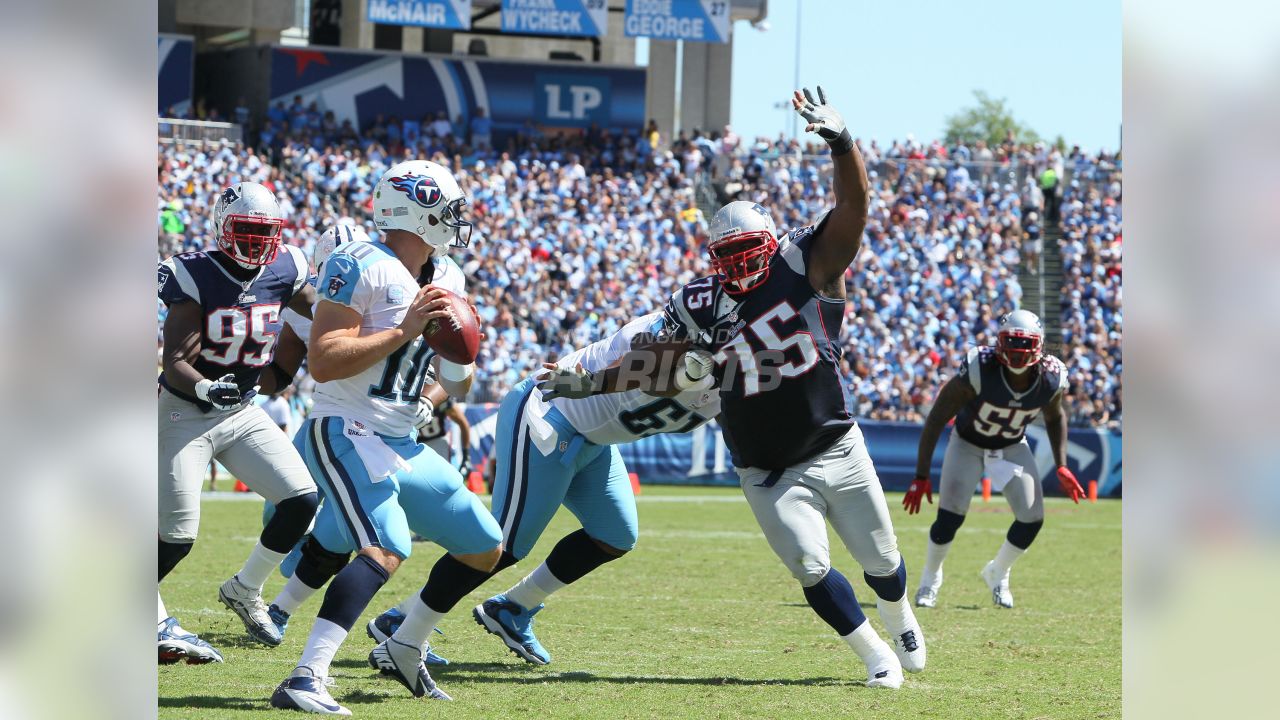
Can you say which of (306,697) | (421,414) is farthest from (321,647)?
(421,414)

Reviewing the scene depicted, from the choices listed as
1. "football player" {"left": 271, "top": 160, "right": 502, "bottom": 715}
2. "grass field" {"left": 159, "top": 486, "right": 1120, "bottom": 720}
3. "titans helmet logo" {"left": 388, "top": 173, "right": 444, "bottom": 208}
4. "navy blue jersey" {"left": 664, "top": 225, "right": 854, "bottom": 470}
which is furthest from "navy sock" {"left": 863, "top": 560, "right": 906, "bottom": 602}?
"titans helmet logo" {"left": 388, "top": 173, "right": 444, "bottom": 208}

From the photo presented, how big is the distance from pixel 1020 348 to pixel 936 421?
0.74 m

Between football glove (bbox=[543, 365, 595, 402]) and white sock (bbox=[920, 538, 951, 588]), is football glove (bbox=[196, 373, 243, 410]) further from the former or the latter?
white sock (bbox=[920, 538, 951, 588])

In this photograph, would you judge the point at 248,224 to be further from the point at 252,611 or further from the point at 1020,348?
the point at 1020,348

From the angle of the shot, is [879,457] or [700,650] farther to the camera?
[879,457]

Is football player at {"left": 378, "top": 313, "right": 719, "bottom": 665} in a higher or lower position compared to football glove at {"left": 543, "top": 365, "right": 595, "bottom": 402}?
lower

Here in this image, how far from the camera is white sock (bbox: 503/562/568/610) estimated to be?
21.9 feet

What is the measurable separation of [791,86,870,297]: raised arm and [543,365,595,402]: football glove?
1.04 metres

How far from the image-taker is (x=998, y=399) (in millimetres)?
9273

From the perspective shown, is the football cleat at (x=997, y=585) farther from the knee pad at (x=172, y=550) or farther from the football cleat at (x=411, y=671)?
the knee pad at (x=172, y=550)

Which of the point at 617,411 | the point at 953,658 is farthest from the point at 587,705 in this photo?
the point at 953,658
